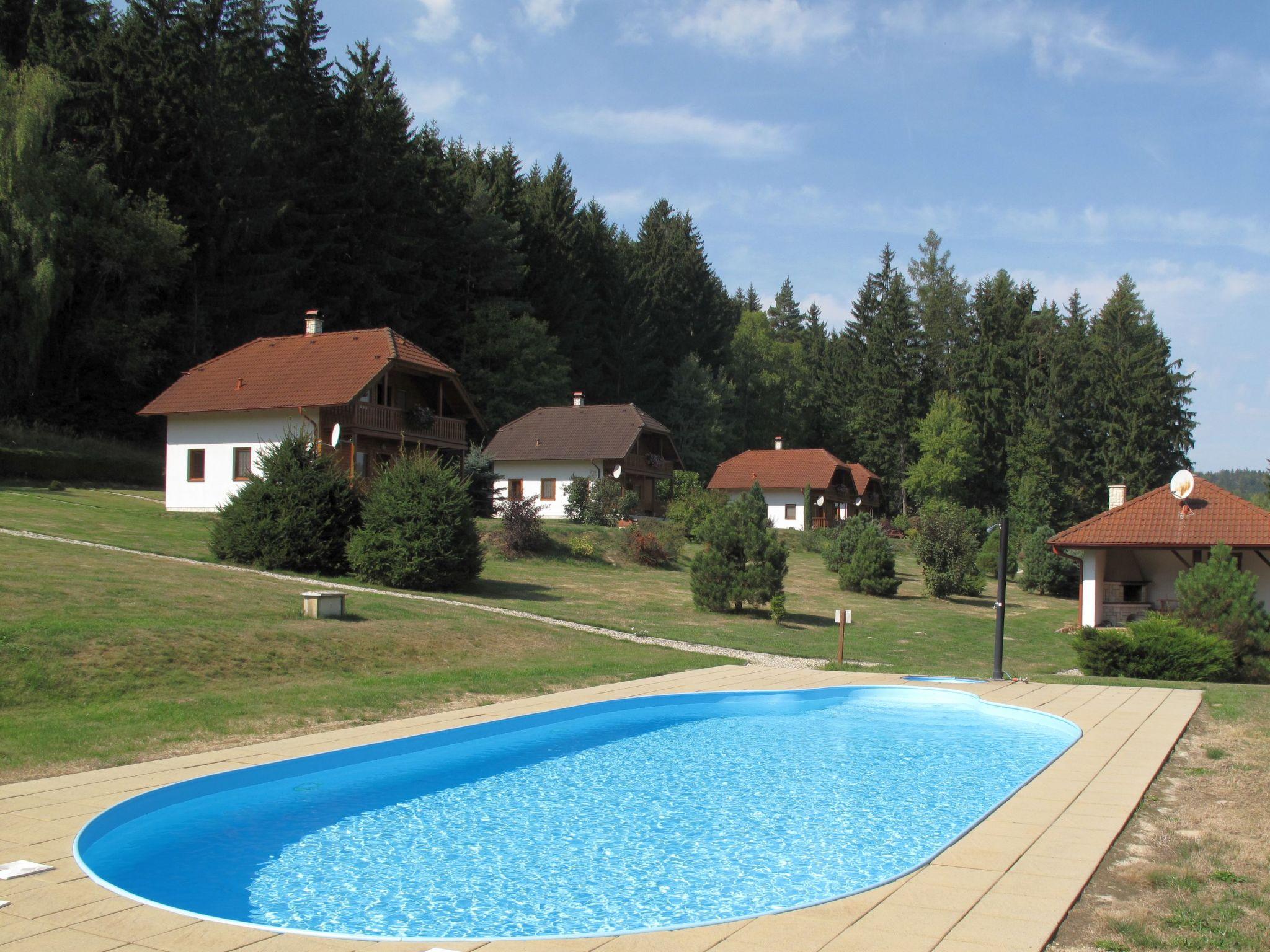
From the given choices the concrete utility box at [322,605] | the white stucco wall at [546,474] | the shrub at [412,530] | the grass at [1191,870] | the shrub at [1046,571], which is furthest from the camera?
the white stucco wall at [546,474]

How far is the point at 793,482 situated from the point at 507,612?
144ft

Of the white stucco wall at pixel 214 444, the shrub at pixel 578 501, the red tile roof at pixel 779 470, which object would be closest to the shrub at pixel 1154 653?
the white stucco wall at pixel 214 444

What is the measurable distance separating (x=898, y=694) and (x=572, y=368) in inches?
2116

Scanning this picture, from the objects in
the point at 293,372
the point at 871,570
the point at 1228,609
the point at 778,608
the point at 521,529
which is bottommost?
the point at 778,608

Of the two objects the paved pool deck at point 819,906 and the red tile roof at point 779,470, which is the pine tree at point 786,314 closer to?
the red tile roof at point 779,470

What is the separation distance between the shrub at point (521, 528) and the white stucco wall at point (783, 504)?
31.8 m

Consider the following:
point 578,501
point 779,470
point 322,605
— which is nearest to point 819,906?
point 322,605

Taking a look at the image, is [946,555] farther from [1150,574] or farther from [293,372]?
[293,372]

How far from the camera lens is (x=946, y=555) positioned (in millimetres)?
34750

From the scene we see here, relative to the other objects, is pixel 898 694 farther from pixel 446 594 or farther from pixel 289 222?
pixel 289 222

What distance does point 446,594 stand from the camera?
76.8 feet

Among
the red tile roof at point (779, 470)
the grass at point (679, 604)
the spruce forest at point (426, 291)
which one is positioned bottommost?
the grass at point (679, 604)

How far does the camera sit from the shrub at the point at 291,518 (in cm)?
2336

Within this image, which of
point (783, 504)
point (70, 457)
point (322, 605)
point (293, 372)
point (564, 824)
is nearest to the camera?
point (564, 824)
